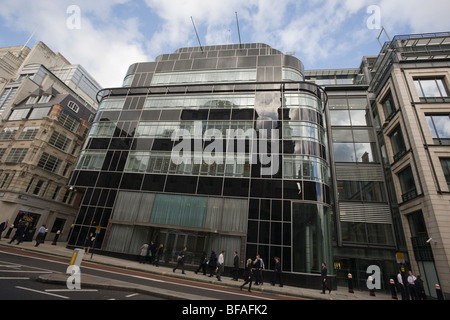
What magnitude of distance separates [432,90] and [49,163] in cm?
4945

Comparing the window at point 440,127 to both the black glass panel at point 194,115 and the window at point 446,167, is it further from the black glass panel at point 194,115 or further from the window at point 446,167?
the black glass panel at point 194,115

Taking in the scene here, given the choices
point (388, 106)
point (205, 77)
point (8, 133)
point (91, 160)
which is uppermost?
point (205, 77)

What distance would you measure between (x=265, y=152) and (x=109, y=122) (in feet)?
64.7

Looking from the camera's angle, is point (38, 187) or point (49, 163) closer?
point (38, 187)

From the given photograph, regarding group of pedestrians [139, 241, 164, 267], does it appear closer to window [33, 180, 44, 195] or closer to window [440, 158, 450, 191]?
window [33, 180, 44, 195]

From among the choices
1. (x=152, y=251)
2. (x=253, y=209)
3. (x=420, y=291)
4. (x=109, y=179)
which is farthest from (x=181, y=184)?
(x=420, y=291)

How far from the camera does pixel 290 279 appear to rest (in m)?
16.5

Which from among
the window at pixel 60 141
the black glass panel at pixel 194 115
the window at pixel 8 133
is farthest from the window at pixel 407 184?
the window at pixel 8 133

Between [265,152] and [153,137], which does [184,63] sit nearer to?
[153,137]

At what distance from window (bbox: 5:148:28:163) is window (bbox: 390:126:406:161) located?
46816mm

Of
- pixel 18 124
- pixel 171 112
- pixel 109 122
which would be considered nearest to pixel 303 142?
pixel 171 112

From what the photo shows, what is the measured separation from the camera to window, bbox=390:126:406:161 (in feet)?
72.3

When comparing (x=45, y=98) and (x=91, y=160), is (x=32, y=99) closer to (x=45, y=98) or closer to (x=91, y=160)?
(x=45, y=98)

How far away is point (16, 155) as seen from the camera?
98.2ft
